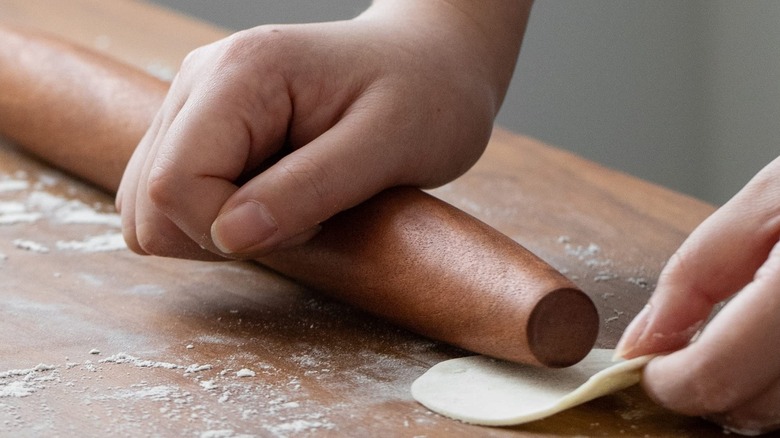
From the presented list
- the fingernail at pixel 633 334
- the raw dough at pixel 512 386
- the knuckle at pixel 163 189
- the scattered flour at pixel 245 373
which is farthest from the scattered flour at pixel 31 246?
the fingernail at pixel 633 334

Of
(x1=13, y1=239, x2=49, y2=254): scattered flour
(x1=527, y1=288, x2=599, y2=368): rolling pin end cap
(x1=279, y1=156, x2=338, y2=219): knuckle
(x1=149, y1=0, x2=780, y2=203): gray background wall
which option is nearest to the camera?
(x1=527, y1=288, x2=599, y2=368): rolling pin end cap

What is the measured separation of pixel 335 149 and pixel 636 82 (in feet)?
8.25

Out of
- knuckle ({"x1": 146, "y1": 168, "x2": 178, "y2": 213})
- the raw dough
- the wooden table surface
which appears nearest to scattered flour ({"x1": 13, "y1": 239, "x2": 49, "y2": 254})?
the wooden table surface

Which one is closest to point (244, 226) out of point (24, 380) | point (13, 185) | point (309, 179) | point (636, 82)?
point (309, 179)

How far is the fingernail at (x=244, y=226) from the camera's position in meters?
0.90

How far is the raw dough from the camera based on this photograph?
76 cm

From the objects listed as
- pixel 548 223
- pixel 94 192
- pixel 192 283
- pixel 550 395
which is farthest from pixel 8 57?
pixel 550 395

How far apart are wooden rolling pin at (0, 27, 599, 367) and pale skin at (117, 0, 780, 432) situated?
0.13ft

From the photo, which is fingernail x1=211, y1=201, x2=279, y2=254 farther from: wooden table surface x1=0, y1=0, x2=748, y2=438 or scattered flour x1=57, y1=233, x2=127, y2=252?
scattered flour x1=57, y1=233, x2=127, y2=252

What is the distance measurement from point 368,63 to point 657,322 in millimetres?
411

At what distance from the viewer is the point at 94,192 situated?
4.78 ft

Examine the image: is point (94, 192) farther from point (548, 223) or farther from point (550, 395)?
point (550, 395)

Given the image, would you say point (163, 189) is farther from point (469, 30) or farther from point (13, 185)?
point (13, 185)

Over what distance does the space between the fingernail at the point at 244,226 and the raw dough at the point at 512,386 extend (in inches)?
7.8
